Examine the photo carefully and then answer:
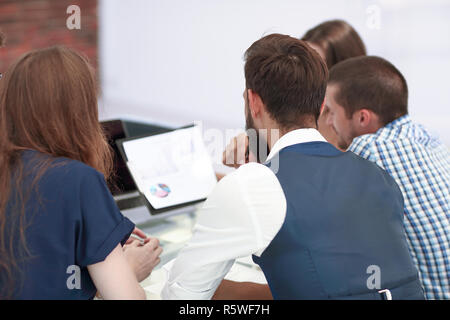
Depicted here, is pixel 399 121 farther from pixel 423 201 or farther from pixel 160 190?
pixel 160 190

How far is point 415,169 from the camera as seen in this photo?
1.36 metres

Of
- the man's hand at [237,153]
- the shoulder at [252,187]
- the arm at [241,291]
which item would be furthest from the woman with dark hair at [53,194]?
the man's hand at [237,153]

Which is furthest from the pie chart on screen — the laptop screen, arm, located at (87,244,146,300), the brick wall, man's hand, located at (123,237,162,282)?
the brick wall

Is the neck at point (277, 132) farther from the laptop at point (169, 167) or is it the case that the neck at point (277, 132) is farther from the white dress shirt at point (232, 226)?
the laptop at point (169, 167)

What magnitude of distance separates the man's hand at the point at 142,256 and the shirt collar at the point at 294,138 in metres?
0.43

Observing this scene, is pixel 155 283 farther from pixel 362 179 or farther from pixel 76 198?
pixel 362 179

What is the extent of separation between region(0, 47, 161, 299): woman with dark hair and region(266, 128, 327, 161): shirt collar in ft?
1.20

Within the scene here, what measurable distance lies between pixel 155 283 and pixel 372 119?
2.73 ft

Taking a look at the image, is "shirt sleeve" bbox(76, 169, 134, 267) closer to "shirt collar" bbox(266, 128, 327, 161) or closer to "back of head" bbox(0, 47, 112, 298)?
"back of head" bbox(0, 47, 112, 298)

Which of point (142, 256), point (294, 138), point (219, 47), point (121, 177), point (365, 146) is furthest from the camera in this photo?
point (219, 47)

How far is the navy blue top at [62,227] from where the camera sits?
931mm

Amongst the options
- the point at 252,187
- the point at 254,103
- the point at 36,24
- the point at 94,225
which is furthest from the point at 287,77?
the point at 36,24

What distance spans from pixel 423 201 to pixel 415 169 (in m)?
0.09
